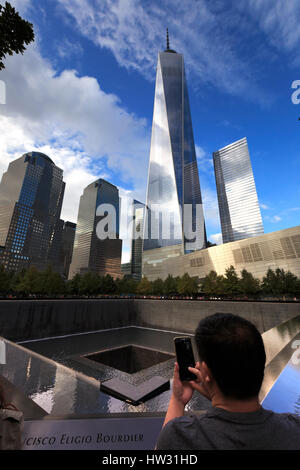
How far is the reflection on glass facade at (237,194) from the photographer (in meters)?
110

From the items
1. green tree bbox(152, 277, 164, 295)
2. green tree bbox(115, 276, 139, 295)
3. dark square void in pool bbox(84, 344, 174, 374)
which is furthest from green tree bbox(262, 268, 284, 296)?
green tree bbox(115, 276, 139, 295)

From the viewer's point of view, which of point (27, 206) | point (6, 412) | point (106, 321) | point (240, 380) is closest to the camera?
point (240, 380)

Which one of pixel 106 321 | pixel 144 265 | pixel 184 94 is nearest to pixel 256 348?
pixel 106 321

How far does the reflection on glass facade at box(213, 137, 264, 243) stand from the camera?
11019 cm

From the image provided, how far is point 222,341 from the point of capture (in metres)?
1.31

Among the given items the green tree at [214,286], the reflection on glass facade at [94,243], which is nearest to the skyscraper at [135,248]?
the reflection on glass facade at [94,243]

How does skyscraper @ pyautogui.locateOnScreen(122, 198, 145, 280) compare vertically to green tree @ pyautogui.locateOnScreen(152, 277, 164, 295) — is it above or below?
above

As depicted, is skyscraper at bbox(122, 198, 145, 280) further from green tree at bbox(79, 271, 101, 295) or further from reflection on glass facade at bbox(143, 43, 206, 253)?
green tree at bbox(79, 271, 101, 295)

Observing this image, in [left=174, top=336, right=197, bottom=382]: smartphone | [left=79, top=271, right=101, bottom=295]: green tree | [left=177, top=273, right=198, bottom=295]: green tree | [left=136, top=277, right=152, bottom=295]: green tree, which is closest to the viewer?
[left=174, top=336, right=197, bottom=382]: smartphone

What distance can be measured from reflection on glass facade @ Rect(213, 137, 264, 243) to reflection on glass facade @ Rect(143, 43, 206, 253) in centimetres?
1882

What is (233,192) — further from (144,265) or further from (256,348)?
(256,348)

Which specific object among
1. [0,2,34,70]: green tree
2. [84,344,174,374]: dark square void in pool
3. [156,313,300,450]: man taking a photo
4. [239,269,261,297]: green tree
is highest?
[0,2,34,70]: green tree
